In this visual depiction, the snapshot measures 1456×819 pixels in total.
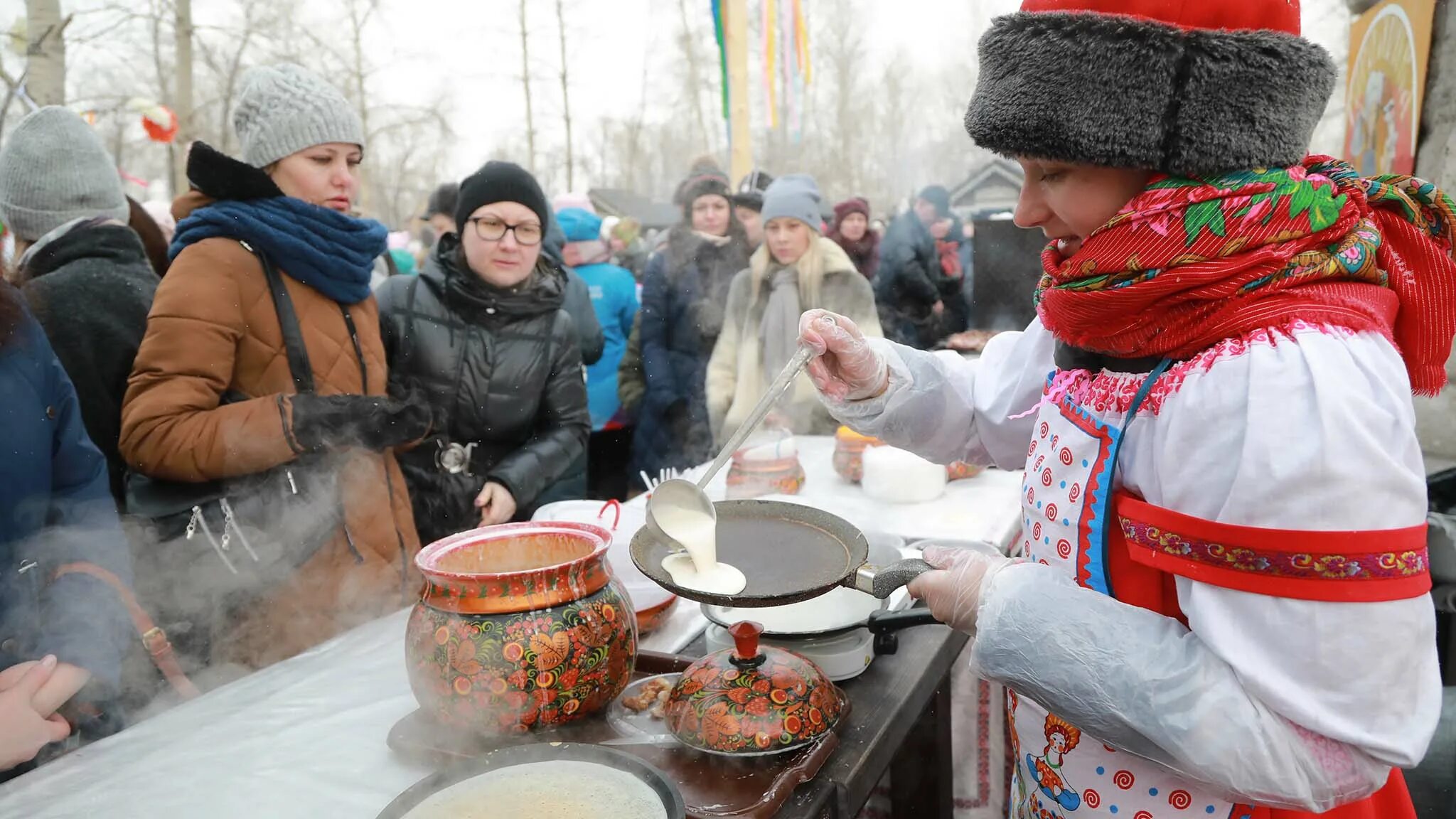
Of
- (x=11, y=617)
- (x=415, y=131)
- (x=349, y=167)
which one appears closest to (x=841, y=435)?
(x=349, y=167)

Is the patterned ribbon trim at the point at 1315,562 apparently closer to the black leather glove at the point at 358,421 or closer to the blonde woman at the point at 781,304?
the black leather glove at the point at 358,421

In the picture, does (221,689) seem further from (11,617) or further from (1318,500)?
(1318,500)

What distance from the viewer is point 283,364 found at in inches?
89.5

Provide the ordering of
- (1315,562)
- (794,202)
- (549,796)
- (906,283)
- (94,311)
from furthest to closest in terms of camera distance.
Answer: (906,283)
(794,202)
(94,311)
(549,796)
(1315,562)

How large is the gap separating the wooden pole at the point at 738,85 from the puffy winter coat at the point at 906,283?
4.62ft

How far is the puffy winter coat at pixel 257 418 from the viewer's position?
2.08 meters

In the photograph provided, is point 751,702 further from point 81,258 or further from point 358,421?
point 81,258

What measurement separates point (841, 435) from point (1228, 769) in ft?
Result: 7.64

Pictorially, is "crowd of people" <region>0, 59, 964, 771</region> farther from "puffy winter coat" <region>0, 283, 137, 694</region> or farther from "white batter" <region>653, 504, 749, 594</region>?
"white batter" <region>653, 504, 749, 594</region>

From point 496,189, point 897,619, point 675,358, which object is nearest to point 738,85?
point 675,358

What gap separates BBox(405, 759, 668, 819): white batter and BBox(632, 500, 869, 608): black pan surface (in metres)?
0.29

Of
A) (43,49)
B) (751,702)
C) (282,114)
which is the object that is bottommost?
(751,702)

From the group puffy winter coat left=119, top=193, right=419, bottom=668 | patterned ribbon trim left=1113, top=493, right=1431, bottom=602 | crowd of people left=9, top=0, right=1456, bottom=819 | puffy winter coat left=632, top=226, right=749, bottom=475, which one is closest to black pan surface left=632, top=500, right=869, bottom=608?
crowd of people left=9, top=0, right=1456, bottom=819

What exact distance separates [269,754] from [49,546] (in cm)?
77
